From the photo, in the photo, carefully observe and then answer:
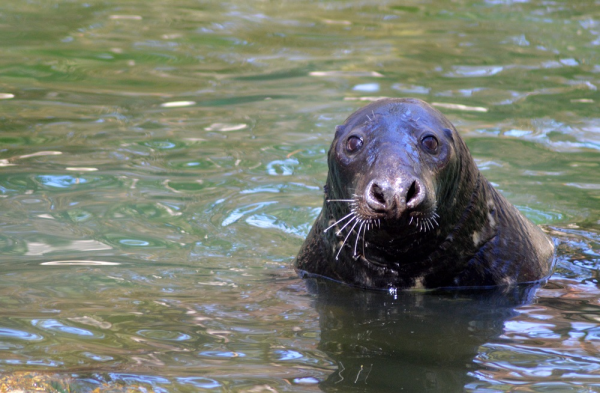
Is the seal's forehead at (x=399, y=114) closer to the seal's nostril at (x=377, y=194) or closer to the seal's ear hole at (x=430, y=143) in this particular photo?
the seal's ear hole at (x=430, y=143)

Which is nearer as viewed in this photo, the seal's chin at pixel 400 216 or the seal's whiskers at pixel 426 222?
the seal's chin at pixel 400 216

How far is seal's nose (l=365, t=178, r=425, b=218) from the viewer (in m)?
4.78

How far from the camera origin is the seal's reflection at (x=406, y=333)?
4203 mm

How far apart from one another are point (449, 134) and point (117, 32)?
30.3 ft

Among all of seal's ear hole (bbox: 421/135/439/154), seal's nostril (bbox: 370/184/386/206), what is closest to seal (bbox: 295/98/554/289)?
seal's ear hole (bbox: 421/135/439/154)

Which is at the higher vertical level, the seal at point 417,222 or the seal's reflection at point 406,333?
the seal at point 417,222

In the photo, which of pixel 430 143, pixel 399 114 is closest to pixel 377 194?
pixel 430 143

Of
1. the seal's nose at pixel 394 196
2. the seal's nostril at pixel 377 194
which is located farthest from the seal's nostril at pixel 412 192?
the seal's nostril at pixel 377 194

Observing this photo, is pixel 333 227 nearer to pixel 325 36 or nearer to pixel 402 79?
pixel 402 79

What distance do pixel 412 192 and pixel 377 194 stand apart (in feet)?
0.64

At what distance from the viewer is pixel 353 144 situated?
554cm

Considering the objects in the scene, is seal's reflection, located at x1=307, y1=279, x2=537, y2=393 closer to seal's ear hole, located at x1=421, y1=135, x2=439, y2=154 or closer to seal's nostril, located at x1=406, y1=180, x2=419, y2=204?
seal's nostril, located at x1=406, y1=180, x2=419, y2=204

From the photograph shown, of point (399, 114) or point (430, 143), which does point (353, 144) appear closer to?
point (399, 114)

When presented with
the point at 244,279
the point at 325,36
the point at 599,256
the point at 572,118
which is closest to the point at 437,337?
the point at 244,279
